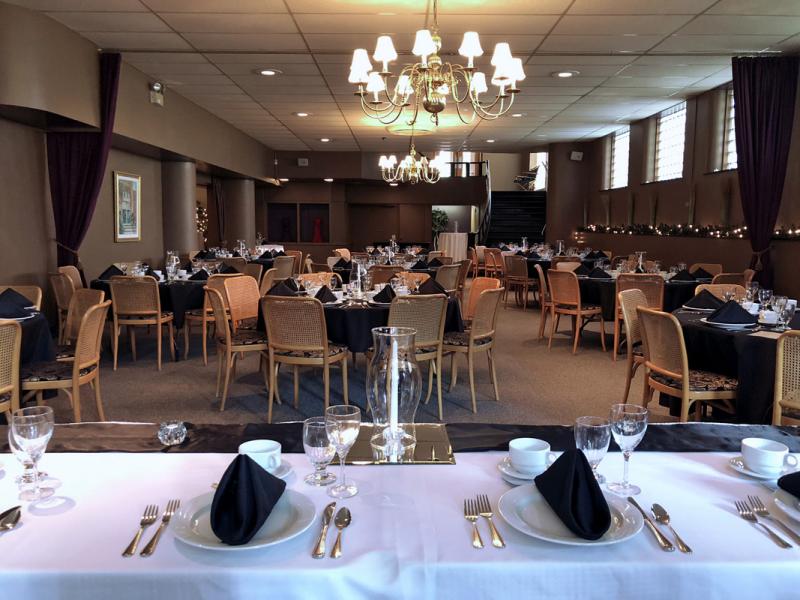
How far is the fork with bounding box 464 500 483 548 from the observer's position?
112 cm

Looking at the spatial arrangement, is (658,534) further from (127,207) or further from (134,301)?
(127,207)

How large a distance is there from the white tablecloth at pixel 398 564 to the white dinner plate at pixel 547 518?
0.06 ft

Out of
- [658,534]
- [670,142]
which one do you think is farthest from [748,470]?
[670,142]

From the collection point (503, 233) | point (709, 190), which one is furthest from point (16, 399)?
point (503, 233)

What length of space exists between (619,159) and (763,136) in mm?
6433

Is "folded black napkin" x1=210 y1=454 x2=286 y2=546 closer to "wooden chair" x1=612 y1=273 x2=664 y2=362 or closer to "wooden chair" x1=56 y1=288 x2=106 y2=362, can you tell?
"wooden chair" x1=56 y1=288 x2=106 y2=362

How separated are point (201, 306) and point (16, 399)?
341 cm

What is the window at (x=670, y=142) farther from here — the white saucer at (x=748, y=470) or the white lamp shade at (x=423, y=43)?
the white saucer at (x=748, y=470)

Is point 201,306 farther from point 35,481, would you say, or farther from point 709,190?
point 709,190

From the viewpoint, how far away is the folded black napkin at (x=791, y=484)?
127cm

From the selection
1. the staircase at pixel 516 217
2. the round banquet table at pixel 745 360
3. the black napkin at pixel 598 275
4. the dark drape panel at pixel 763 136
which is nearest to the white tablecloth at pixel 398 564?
the round banquet table at pixel 745 360

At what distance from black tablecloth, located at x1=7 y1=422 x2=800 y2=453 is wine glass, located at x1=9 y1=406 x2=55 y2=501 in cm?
22

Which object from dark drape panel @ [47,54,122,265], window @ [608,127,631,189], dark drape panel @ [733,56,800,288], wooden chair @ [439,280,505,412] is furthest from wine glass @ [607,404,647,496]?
window @ [608,127,631,189]

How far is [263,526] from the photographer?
1162 mm
